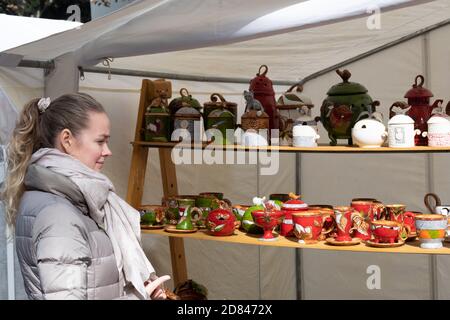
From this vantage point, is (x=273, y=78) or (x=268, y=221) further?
(x=273, y=78)

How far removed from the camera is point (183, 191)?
9.80ft

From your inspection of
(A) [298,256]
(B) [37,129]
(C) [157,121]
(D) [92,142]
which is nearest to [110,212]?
(D) [92,142]

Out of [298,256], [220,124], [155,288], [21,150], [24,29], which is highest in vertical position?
[24,29]

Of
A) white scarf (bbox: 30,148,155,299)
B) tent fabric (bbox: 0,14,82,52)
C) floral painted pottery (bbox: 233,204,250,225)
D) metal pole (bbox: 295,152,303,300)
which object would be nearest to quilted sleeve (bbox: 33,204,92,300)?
white scarf (bbox: 30,148,155,299)

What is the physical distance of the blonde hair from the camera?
1.47 meters

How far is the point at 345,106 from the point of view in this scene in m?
2.03

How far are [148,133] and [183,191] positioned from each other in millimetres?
671

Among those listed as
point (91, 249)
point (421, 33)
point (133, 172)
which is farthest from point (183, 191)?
point (91, 249)

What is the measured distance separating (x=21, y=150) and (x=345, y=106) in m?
1.04

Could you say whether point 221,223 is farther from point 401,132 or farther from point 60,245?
point 60,245

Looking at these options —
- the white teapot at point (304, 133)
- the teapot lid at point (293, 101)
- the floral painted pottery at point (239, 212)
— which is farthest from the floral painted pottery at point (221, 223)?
the teapot lid at point (293, 101)

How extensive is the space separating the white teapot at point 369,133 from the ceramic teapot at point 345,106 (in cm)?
6

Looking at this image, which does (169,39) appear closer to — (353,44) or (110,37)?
(110,37)

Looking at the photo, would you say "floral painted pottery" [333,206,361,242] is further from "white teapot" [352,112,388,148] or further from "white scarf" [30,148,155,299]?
"white scarf" [30,148,155,299]
